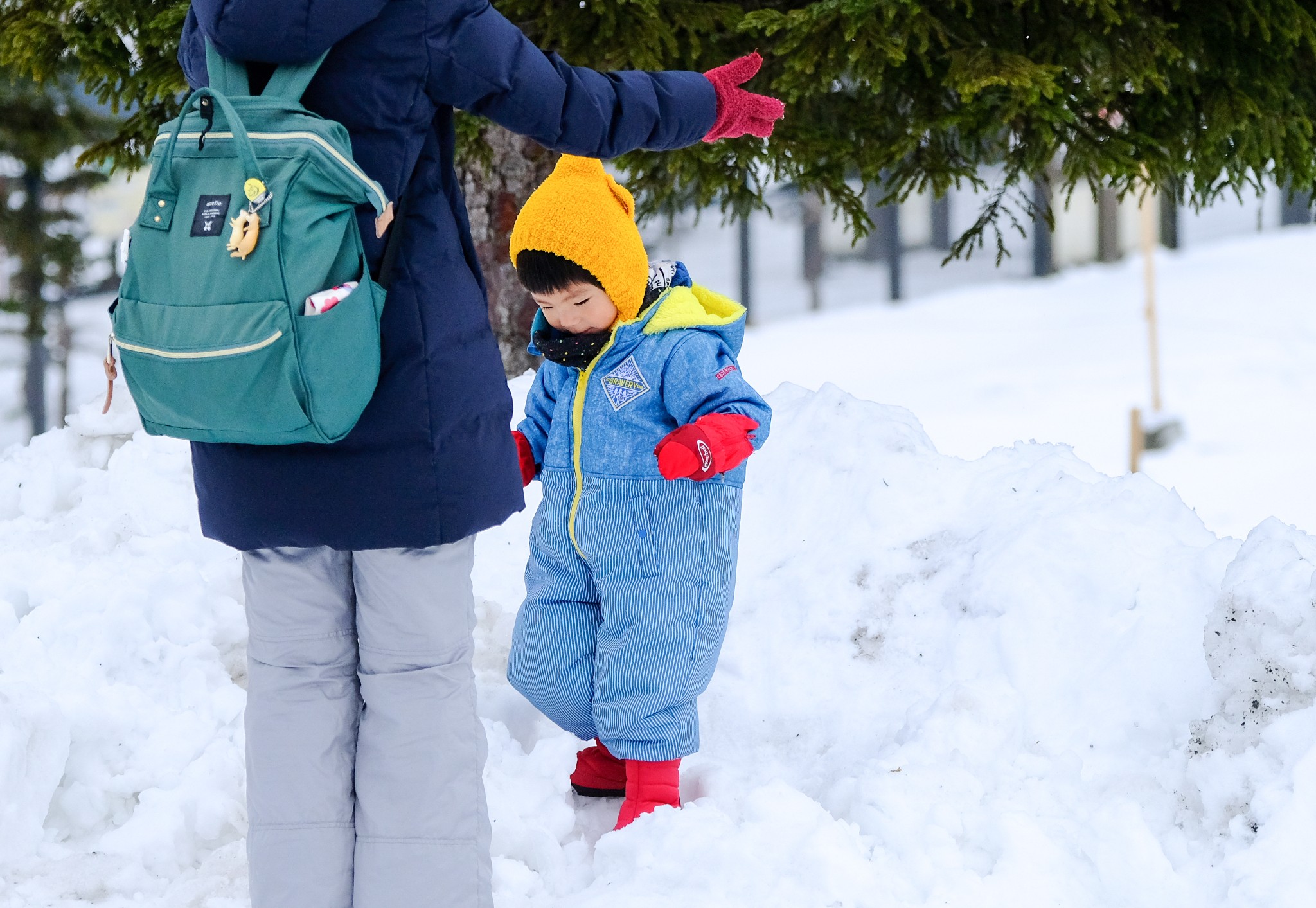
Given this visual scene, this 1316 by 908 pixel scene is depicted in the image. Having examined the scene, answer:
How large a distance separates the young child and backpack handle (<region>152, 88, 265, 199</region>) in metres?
0.87

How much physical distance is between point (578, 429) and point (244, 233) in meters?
1.15

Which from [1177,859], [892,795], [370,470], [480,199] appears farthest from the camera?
[480,199]

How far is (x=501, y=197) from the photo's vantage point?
5.28 metres

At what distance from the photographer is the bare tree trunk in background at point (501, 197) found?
5242 mm

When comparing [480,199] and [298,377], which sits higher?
[480,199]

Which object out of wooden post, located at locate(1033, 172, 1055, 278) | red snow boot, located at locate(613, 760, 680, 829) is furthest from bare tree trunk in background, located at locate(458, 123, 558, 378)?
wooden post, located at locate(1033, 172, 1055, 278)

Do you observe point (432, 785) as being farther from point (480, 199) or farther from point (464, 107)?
point (480, 199)

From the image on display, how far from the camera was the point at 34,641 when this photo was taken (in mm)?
3498

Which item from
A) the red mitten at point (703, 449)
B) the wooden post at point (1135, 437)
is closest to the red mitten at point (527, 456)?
the red mitten at point (703, 449)

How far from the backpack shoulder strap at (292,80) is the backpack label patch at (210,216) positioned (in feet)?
0.58

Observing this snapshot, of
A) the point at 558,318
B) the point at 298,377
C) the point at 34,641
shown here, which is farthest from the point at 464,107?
the point at 34,641

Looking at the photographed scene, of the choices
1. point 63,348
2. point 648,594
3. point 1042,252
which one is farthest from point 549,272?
point 1042,252

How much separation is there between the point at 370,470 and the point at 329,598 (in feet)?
1.01

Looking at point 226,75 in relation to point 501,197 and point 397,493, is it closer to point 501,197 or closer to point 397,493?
point 397,493
